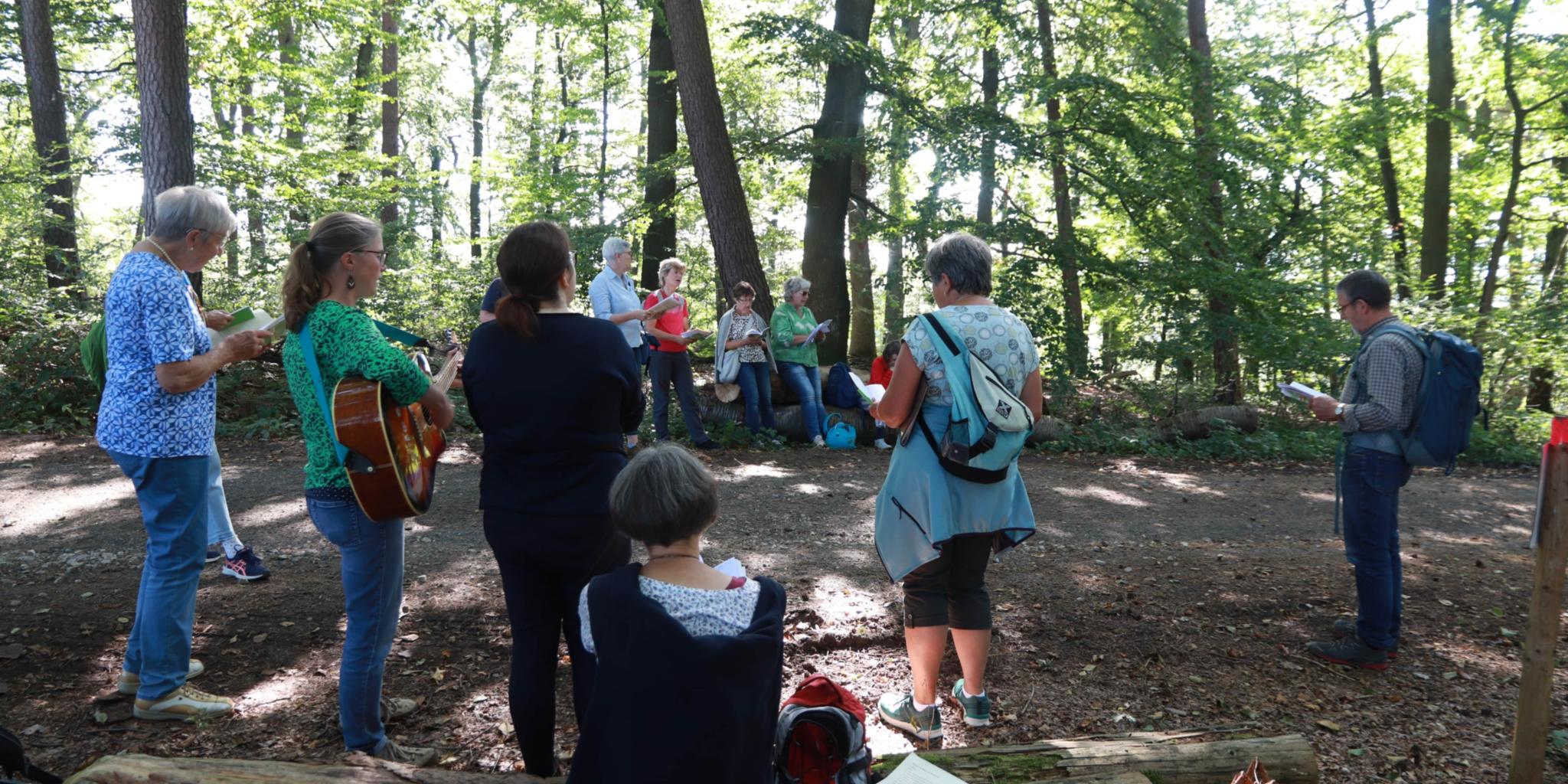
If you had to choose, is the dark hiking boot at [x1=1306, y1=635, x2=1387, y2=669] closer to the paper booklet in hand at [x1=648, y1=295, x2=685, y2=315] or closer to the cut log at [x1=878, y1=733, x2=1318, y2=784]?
the cut log at [x1=878, y1=733, x2=1318, y2=784]

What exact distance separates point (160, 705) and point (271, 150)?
12.2 m

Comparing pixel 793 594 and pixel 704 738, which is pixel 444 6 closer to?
pixel 793 594

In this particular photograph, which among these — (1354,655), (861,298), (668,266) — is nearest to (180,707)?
(1354,655)

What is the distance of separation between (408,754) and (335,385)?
137cm

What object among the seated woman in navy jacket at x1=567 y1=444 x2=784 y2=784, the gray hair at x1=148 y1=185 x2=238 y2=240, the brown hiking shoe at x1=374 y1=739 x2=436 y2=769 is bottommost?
the brown hiking shoe at x1=374 y1=739 x2=436 y2=769

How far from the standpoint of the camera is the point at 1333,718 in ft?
13.2

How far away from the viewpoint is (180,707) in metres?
3.46

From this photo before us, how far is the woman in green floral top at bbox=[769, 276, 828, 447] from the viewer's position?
393 inches

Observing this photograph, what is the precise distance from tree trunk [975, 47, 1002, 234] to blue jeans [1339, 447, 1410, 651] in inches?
284

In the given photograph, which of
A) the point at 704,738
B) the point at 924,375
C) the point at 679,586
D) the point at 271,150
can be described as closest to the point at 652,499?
the point at 679,586

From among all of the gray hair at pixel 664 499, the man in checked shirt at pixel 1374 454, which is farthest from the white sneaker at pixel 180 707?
the man in checked shirt at pixel 1374 454

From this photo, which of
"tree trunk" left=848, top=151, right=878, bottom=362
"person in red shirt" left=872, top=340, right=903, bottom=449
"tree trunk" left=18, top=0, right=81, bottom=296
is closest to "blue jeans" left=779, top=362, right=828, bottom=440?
"person in red shirt" left=872, top=340, right=903, bottom=449

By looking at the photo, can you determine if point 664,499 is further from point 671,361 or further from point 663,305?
point 671,361

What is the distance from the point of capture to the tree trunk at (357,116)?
15656mm
